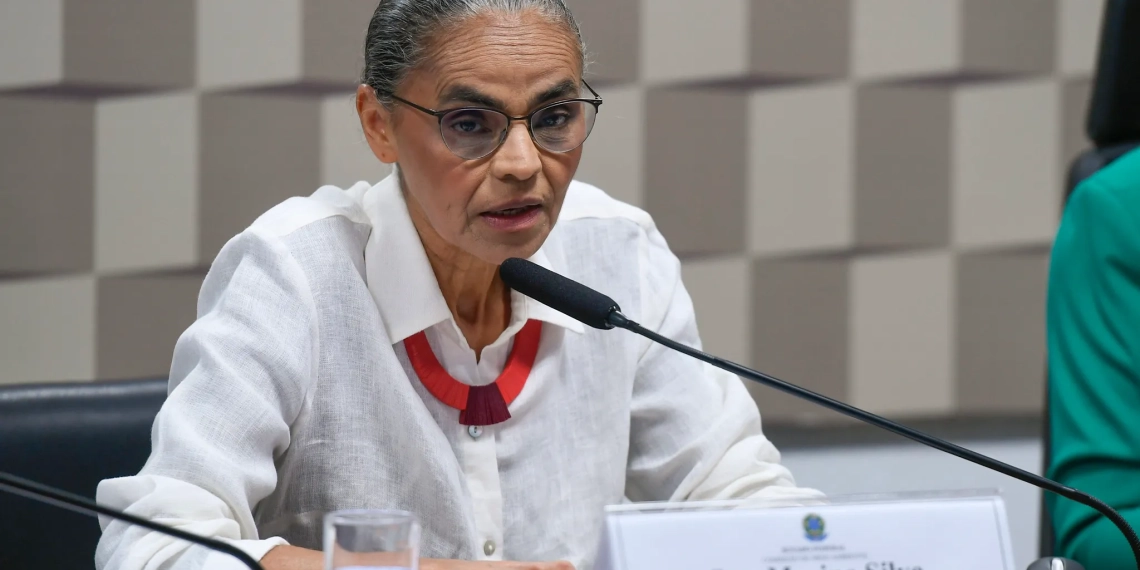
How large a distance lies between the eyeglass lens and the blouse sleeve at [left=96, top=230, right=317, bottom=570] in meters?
0.24

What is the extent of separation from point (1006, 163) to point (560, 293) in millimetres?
1552

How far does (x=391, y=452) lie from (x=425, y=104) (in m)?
0.42

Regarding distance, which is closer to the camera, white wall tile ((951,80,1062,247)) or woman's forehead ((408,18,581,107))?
woman's forehead ((408,18,581,107))

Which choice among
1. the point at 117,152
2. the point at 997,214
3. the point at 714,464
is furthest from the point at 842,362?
the point at 117,152

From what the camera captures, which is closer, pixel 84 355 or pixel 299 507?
pixel 299 507

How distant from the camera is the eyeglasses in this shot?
1396 mm

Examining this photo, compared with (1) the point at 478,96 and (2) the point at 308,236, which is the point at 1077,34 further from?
(2) the point at 308,236

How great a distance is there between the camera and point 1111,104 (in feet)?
5.90

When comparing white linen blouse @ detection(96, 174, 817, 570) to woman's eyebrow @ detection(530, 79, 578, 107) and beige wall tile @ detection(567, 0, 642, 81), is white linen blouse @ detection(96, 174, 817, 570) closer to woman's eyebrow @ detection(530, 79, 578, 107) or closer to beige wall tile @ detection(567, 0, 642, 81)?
Answer: woman's eyebrow @ detection(530, 79, 578, 107)

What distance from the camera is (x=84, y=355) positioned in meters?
2.19

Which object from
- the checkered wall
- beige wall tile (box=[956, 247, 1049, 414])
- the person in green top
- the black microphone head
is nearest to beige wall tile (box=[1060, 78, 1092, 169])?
the checkered wall

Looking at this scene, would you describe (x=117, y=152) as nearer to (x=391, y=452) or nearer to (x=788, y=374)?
(x=391, y=452)

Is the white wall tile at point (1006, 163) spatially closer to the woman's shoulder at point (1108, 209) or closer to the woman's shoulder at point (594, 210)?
the woman's shoulder at point (1108, 209)

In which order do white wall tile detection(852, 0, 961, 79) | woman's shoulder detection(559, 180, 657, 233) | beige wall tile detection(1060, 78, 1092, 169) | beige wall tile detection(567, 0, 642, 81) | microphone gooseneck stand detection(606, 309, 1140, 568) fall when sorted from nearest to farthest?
microphone gooseneck stand detection(606, 309, 1140, 568)
woman's shoulder detection(559, 180, 657, 233)
beige wall tile detection(567, 0, 642, 81)
white wall tile detection(852, 0, 961, 79)
beige wall tile detection(1060, 78, 1092, 169)
